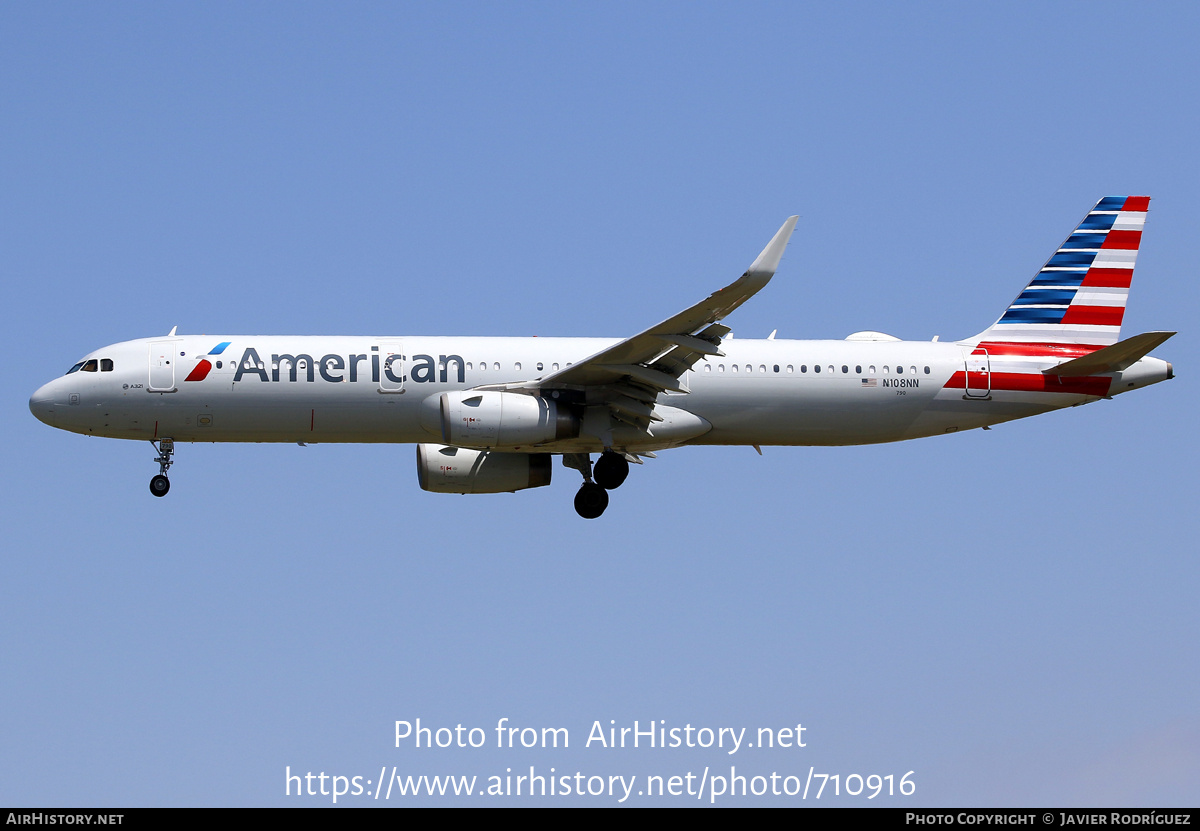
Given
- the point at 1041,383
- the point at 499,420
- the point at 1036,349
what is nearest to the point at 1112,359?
the point at 1041,383

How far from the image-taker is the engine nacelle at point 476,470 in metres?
36.4

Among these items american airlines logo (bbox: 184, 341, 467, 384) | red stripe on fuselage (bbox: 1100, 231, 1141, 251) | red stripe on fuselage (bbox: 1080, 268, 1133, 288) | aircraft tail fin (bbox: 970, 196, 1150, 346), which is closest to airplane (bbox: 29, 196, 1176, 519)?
american airlines logo (bbox: 184, 341, 467, 384)

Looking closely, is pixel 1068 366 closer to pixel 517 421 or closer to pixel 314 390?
pixel 517 421

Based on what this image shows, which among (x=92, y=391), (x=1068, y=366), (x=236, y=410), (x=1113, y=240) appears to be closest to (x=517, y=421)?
(x=236, y=410)

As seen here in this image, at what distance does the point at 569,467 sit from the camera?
36.7 m

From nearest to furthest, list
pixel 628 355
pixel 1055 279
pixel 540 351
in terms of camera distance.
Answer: pixel 628 355 < pixel 540 351 < pixel 1055 279

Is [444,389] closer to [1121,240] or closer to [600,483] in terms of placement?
[600,483]

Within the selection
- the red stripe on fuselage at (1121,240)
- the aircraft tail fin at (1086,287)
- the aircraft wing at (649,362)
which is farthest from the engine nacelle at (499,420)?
the red stripe on fuselage at (1121,240)

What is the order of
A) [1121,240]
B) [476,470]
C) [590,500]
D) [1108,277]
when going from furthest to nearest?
[1121,240] < [1108,277] < [476,470] < [590,500]

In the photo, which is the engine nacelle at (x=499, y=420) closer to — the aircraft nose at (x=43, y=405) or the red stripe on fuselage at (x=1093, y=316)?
the aircraft nose at (x=43, y=405)

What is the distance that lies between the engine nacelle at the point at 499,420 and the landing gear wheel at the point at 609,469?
2136 mm

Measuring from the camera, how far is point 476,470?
36.4 meters

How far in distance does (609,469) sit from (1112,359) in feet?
39.3

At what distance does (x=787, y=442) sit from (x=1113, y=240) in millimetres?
10484
